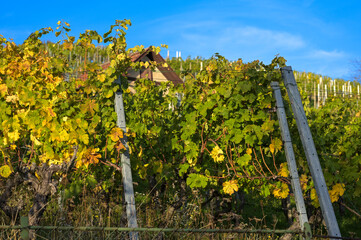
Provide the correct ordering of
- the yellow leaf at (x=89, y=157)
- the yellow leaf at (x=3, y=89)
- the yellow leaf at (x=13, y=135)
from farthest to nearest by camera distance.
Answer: the yellow leaf at (x=3, y=89) < the yellow leaf at (x=13, y=135) < the yellow leaf at (x=89, y=157)

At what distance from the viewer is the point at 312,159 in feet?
13.1

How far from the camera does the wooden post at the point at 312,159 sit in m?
3.90

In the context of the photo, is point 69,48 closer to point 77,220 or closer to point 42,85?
point 42,85

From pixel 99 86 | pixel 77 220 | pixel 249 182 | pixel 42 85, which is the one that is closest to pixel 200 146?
pixel 249 182

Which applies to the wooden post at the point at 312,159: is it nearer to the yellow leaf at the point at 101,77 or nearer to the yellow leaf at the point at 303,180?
the yellow leaf at the point at 303,180

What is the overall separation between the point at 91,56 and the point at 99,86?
30.3m

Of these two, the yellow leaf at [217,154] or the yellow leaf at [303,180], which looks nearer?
the yellow leaf at [303,180]

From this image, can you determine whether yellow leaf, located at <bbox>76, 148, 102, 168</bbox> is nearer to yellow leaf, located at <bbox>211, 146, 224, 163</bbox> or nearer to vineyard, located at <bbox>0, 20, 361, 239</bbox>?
vineyard, located at <bbox>0, 20, 361, 239</bbox>

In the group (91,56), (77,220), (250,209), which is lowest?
(250,209)

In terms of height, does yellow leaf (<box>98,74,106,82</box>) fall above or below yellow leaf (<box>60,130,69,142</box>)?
above

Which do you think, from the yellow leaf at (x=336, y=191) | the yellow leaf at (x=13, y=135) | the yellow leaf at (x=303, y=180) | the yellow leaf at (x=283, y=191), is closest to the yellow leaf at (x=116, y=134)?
the yellow leaf at (x=13, y=135)

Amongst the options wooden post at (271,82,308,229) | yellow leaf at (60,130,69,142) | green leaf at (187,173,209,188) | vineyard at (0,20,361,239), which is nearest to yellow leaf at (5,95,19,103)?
vineyard at (0,20,361,239)

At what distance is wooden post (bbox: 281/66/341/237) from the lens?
12.8ft

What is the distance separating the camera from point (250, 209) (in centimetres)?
839
